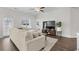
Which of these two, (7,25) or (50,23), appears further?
(50,23)

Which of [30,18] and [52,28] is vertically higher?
[30,18]

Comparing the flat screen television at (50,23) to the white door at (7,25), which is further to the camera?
the flat screen television at (50,23)

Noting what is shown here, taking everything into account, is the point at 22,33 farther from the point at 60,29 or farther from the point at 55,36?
the point at 60,29

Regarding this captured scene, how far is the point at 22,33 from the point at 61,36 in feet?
2.14

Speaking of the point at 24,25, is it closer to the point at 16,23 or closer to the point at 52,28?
the point at 16,23

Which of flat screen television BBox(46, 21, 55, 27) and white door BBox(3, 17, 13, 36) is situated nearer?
white door BBox(3, 17, 13, 36)
